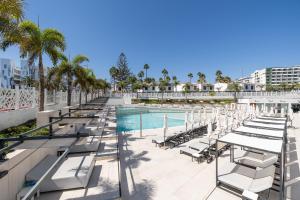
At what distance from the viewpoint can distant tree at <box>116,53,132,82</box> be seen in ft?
215

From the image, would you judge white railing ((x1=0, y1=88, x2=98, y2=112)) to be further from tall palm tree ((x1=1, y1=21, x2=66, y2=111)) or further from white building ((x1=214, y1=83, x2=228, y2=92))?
white building ((x1=214, y1=83, x2=228, y2=92))

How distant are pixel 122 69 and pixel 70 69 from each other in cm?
5325

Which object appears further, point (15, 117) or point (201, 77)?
point (201, 77)

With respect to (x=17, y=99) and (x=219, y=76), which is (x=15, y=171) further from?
(x=219, y=76)

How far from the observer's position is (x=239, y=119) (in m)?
11.1

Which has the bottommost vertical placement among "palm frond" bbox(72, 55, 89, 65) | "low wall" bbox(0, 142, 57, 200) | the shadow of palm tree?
the shadow of palm tree

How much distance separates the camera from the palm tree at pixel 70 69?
13290 millimetres

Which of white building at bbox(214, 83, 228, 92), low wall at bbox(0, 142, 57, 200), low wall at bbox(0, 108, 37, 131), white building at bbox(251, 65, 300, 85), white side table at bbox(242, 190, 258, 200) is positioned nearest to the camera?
white side table at bbox(242, 190, 258, 200)

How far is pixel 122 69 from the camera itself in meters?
65.9

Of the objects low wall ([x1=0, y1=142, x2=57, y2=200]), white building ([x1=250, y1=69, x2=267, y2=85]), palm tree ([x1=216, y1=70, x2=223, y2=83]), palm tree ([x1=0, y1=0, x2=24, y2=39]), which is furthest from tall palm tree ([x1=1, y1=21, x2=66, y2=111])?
white building ([x1=250, y1=69, x2=267, y2=85])

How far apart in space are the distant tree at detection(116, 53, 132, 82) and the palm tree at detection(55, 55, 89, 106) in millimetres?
51534

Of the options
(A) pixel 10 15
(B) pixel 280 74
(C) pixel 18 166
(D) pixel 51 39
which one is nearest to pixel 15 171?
(C) pixel 18 166

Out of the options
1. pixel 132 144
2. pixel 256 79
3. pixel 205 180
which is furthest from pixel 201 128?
pixel 256 79

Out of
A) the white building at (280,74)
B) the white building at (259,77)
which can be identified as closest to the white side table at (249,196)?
the white building at (259,77)
